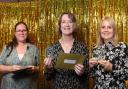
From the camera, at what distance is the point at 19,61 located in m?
2.92

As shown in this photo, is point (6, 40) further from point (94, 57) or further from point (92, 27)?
point (94, 57)

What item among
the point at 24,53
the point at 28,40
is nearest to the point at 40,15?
the point at 28,40

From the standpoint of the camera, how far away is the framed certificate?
2.51 meters

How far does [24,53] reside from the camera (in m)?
2.96

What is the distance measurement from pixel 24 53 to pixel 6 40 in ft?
2.83

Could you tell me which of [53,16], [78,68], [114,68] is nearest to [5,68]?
[78,68]

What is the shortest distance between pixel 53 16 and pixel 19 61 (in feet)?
2.71

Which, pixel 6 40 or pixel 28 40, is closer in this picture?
pixel 28 40

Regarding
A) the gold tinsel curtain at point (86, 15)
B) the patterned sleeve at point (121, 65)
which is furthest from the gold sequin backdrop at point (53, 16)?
the patterned sleeve at point (121, 65)

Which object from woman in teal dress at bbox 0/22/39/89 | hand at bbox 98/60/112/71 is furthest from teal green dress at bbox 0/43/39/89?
hand at bbox 98/60/112/71

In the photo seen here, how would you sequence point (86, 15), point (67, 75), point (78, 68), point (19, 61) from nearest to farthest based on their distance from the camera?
point (78, 68), point (67, 75), point (19, 61), point (86, 15)

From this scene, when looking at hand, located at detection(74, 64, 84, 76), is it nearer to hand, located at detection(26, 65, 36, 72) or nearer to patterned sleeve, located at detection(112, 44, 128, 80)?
patterned sleeve, located at detection(112, 44, 128, 80)

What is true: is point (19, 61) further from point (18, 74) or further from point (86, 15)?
point (86, 15)

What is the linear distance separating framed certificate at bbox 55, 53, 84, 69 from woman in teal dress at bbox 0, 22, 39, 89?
41 centimetres
